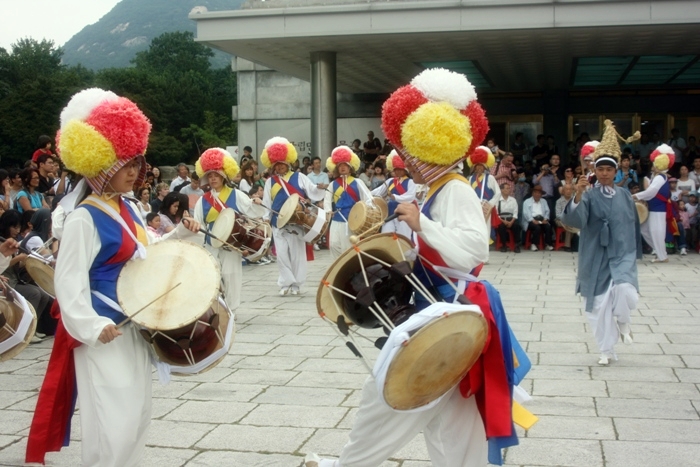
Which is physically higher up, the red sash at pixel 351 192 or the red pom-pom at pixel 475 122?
the red pom-pom at pixel 475 122

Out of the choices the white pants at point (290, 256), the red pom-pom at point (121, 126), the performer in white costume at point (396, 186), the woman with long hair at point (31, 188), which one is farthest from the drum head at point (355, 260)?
the performer in white costume at point (396, 186)

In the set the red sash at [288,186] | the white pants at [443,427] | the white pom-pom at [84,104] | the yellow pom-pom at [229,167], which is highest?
the white pom-pom at [84,104]

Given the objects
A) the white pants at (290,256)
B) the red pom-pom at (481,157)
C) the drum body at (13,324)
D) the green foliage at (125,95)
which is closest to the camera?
the drum body at (13,324)

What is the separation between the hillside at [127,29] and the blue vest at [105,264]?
14370 centimetres

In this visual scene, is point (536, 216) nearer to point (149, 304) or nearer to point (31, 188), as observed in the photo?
point (31, 188)

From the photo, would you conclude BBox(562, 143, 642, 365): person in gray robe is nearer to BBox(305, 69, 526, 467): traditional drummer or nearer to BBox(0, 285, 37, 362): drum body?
BBox(305, 69, 526, 467): traditional drummer

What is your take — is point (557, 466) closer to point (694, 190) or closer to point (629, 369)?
point (629, 369)

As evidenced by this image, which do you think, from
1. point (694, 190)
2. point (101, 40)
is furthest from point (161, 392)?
point (101, 40)

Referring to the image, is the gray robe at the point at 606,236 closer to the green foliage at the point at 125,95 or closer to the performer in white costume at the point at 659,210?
the performer in white costume at the point at 659,210

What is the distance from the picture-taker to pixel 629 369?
21.6ft

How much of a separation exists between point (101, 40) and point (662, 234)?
160439mm

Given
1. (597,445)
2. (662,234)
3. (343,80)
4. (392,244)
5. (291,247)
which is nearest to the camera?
(392,244)

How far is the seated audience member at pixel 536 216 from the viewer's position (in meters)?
16.2

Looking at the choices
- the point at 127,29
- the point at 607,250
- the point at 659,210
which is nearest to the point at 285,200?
the point at 607,250
